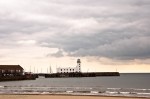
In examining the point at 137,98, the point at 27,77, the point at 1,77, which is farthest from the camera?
the point at 27,77

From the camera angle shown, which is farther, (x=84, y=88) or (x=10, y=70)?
(x=10, y=70)

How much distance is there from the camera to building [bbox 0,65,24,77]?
16399cm

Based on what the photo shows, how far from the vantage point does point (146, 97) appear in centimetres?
3659

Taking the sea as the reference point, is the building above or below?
above

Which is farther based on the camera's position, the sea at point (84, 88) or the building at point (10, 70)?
the building at point (10, 70)

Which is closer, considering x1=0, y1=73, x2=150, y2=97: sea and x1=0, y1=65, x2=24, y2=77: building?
x1=0, y1=73, x2=150, y2=97: sea

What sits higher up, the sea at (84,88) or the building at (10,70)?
the building at (10,70)

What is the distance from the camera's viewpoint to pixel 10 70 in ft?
551

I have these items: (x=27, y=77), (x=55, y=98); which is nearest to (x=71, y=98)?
(x=55, y=98)

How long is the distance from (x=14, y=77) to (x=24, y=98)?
12070cm

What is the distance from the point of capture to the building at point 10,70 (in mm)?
163988

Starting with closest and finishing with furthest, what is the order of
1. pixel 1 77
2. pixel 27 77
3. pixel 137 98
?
pixel 137 98, pixel 1 77, pixel 27 77

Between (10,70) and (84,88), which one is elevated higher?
(10,70)

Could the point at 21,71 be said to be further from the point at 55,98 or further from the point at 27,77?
the point at 55,98
